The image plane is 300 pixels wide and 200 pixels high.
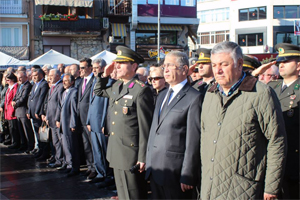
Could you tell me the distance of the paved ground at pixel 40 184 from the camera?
5.94 meters

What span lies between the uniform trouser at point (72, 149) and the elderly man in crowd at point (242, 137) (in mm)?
4520

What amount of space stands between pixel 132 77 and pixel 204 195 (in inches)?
83.2

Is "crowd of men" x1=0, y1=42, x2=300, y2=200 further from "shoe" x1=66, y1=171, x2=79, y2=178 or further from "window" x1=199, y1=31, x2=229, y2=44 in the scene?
"window" x1=199, y1=31, x2=229, y2=44

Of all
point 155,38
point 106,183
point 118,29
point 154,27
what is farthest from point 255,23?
point 106,183

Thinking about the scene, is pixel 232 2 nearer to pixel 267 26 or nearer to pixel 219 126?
pixel 267 26

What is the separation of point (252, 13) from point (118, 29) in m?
22.3

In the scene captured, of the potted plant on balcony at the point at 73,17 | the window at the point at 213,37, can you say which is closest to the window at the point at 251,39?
the window at the point at 213,37

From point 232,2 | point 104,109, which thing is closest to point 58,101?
point 104,109

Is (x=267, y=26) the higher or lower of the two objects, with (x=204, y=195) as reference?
higher

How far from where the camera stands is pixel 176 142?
12.4 feet

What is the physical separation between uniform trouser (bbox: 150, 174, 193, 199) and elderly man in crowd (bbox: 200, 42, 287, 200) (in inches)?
24.5

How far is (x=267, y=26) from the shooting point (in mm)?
42688

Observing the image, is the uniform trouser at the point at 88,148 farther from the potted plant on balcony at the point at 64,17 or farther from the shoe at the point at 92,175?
the potted plant on balcony at the point at 64,17

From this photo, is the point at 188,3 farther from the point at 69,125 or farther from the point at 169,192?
the point at 169,192
